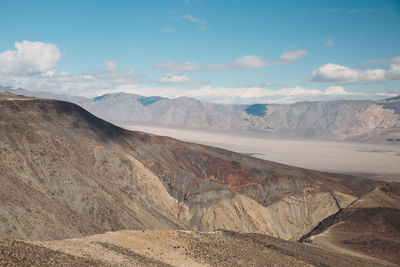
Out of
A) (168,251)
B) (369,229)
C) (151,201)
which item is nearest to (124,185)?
(151,201)

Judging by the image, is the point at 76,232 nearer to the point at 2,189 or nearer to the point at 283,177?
the point at 2,189

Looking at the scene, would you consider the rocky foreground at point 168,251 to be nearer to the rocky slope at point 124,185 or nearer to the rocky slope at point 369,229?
the rocky slope at point 369,229

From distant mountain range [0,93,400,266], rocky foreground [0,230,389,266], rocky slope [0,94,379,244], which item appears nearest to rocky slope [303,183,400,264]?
distant mountain range [0,93,400,266]

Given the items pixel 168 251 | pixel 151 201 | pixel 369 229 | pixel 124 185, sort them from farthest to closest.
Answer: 1. pixel 151 201
2. pixel 124 185
3. pixel 369 229
4. pixel 168 251

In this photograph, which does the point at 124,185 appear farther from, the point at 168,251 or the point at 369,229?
the point at 369,229

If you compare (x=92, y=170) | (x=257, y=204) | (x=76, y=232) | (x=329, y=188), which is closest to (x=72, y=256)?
(x=76, y=232)
